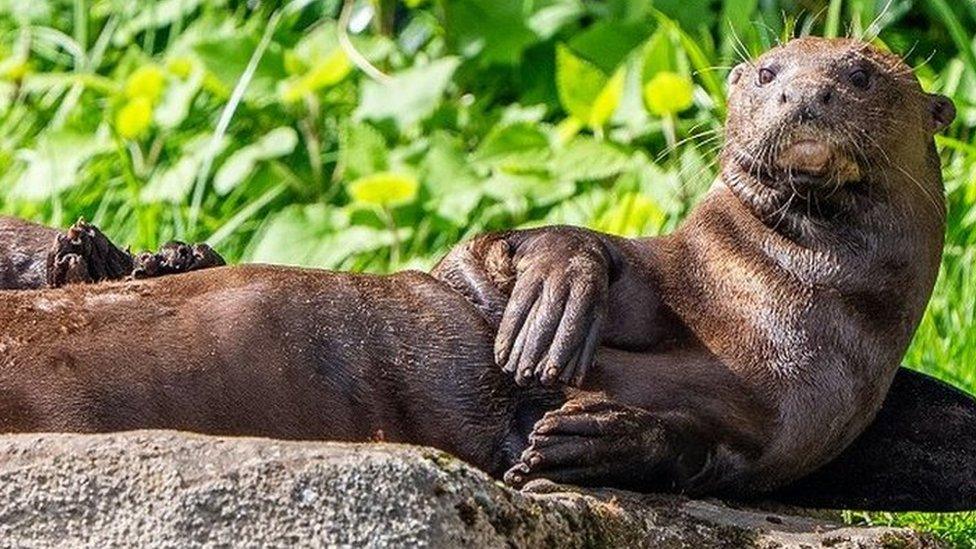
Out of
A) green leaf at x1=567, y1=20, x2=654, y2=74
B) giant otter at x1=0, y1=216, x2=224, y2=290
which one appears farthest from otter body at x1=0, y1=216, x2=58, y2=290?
green leaf at x1=567, y1=20, x2=654, y2=74

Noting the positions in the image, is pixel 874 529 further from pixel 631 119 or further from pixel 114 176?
pixel 114 176

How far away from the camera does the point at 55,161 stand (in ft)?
23.0

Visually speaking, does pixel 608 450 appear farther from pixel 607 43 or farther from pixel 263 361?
pixel 607 43

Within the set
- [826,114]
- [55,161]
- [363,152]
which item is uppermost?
[826,114]

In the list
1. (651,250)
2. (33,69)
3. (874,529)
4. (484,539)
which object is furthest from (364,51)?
(484,539)

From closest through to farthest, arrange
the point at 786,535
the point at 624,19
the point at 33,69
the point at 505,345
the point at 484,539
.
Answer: the point at 484,539 → the point at 786,535 → the point at 505,345 → the point at 624,19 → the point at 33,69

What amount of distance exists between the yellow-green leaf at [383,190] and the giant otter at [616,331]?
90.4 inches

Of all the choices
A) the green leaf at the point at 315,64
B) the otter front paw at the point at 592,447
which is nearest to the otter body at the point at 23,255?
the otter front paw at the point at 592,447

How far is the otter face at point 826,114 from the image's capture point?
12.7ft

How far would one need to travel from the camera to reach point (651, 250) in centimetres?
400

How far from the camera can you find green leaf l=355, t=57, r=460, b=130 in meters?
6.84

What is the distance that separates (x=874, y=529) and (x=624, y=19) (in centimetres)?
376

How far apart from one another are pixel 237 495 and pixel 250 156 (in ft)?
13.9

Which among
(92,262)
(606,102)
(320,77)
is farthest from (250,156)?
(92,262)
